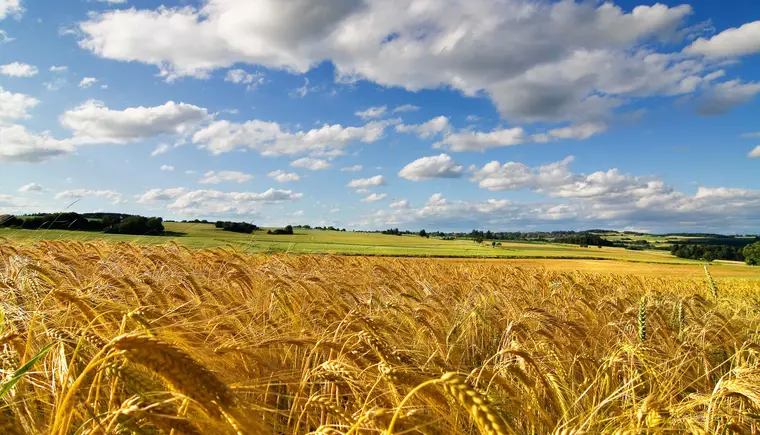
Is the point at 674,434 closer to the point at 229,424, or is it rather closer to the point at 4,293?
the point at 229,424

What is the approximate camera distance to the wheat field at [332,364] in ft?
3.94

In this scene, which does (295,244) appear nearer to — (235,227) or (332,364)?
(235,227)

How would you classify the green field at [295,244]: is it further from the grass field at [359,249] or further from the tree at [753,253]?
the tree at [753,253]

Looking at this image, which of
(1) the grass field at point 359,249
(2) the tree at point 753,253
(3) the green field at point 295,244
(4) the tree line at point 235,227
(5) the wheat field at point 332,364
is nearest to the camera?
(5) the wheat field at point 332,364

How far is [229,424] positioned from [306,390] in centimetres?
122

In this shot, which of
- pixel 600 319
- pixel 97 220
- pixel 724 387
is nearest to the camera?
pixel 724 387

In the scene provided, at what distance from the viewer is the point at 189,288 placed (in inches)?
156

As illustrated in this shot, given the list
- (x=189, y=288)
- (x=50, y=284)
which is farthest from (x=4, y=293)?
(x=189, y=288)

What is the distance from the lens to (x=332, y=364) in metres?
1.59

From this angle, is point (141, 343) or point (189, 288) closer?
point (141, 343)

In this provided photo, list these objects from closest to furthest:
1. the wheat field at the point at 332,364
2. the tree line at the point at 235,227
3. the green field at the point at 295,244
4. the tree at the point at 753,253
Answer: the wheat field at the point at 332,364 → the green field at the point at 295,244 → the tree at the point at 753,253 → the tree line at the point at 235,227

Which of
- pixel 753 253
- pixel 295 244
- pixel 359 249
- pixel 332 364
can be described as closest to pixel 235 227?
pixel 359 249

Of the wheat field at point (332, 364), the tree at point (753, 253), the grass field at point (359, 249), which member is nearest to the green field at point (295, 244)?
the grass field at point (359, 249)

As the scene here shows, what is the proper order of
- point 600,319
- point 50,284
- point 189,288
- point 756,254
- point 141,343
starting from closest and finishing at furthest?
point 141,343, point 50,284, point 189,288, point 600,319, point 756,254
